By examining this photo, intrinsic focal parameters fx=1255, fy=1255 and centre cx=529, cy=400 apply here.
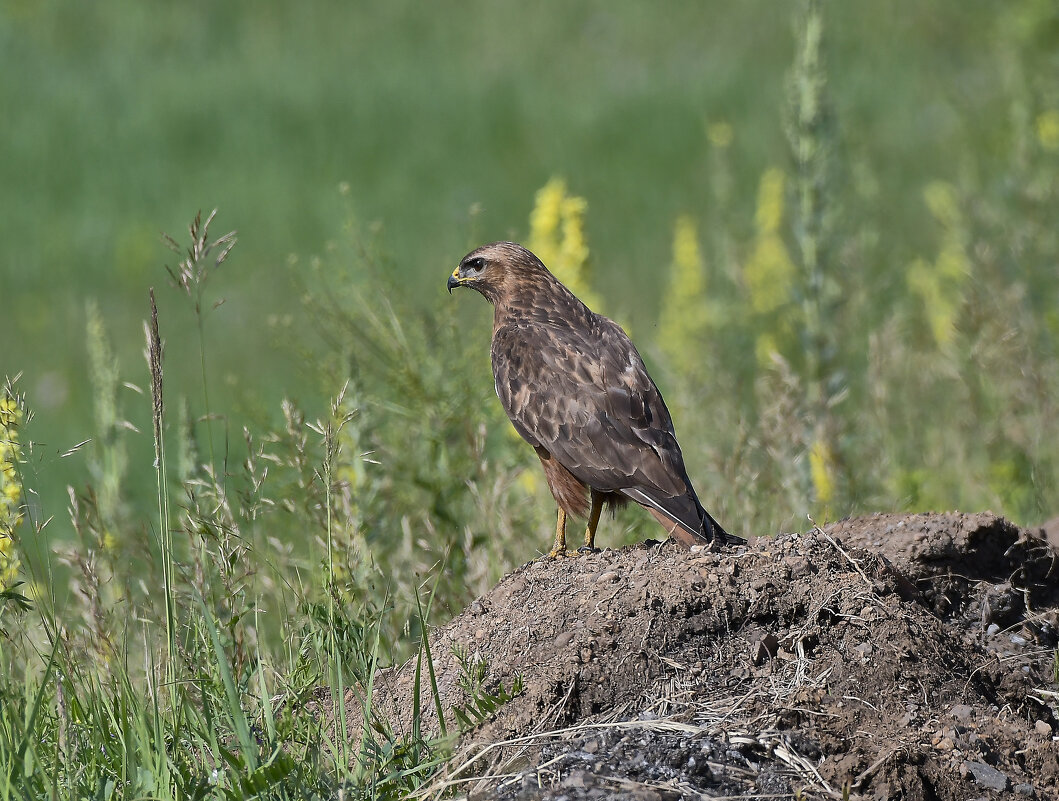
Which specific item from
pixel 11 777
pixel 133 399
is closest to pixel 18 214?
pixel 133 399

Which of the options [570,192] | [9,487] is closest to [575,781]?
[9,487]

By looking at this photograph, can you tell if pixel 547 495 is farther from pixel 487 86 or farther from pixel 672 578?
pixel 487 86

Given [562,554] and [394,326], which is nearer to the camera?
[562,554]

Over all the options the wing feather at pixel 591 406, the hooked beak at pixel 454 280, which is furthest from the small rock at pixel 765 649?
the hooked beak at pixel 454 280

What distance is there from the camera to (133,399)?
40.1 feet

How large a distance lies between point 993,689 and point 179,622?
7.70 feet

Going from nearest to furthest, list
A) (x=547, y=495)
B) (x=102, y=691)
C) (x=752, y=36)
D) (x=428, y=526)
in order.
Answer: (x=102, y=691)
(x=428, y=526)
(x=547, y=495)
(x=752, y=36)

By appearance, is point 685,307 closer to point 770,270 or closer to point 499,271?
point 770,270

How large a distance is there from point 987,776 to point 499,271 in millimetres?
3093

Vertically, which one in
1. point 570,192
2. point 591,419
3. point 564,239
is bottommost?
point 591,419

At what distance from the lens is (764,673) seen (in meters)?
3.30

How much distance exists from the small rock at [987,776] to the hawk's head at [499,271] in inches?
114

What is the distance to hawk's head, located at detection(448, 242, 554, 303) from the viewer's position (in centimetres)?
540

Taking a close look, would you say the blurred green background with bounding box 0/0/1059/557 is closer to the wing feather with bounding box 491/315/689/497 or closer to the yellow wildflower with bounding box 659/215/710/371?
the yellow wildflower with bounding box 659/215/710/371
